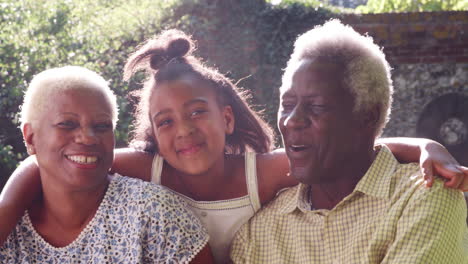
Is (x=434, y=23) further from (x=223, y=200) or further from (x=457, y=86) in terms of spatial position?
(x=223, y=200)

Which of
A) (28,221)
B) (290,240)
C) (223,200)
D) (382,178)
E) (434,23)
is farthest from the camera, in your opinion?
(434,23)

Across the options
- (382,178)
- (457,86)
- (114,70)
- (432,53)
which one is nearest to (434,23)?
(432,53)

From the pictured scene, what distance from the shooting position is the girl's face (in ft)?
9.93

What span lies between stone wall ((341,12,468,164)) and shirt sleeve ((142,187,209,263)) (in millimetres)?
5417

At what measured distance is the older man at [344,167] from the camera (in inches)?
94.3

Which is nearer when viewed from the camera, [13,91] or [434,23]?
[13,91]

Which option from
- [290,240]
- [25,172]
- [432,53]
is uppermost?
[432,53]

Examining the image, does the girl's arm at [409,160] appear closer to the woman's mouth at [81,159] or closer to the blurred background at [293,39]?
the woman's mouth at [81,159]

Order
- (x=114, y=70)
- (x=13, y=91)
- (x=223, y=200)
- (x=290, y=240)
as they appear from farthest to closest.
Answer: (x=114, y=70) < (x=13, y=91) < (x=223, y=200) < (x=290, y=240)

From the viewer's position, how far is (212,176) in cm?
319

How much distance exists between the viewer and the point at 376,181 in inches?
100

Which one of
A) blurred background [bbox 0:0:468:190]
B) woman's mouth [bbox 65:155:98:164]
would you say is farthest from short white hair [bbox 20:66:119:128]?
blurred background [bbox 0:0:468:190]

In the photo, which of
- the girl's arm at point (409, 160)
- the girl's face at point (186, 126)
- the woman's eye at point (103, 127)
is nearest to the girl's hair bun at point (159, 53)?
the girl's face at point (186, 126)

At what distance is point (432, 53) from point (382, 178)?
18.3 feet
